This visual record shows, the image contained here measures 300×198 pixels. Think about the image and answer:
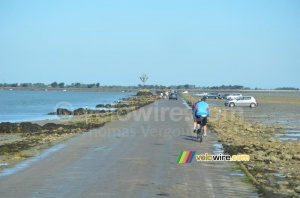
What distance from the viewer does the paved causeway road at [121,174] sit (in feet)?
31.4

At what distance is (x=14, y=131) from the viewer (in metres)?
27.2

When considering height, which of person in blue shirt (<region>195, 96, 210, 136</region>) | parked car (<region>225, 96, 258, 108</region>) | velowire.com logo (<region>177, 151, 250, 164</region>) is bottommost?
parked car (<region>225, 96, 258, 108</region>)

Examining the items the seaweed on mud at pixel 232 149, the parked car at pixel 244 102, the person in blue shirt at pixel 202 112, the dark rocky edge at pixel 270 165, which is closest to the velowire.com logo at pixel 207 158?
the dark rocky edge at pixel 270 165

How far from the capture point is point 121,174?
11.5m

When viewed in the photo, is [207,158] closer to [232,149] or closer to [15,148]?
[232,149]

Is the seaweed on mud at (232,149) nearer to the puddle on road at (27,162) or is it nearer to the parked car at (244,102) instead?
the puddle on road at (27,162)

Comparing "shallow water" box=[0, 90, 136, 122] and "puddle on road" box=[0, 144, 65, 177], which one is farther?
"shallow water" box=[0, 90, 136, 122]

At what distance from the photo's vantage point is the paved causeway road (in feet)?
31.4

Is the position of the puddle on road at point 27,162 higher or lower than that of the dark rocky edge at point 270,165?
higher

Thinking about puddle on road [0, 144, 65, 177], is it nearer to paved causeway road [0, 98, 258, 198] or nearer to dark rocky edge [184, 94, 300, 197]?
paved causeway road [0, 98, 258, 198]

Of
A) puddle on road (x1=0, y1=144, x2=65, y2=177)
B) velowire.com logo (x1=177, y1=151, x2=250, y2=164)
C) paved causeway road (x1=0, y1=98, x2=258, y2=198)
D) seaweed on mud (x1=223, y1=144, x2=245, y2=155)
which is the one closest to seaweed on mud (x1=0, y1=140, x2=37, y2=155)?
puddle on road (x1=0, y1=144, x2=65, y2=177)

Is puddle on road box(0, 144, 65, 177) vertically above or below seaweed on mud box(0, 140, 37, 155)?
above

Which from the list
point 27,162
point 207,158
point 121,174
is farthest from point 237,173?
point 27,162

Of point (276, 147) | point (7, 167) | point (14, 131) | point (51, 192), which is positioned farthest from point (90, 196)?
point (14, 131)
